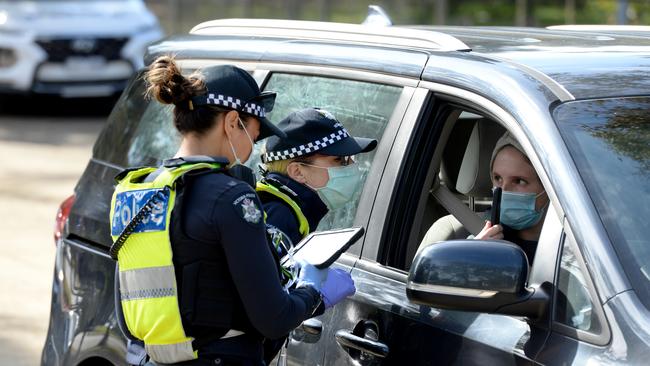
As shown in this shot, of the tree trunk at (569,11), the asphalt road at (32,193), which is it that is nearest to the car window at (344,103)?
the asphalt road at (32,193)

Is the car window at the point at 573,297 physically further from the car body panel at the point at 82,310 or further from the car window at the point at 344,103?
the car body panel at the point at 82,310

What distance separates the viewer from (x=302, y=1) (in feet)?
72.1

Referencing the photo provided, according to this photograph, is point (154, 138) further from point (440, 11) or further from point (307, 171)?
point (440, 11)

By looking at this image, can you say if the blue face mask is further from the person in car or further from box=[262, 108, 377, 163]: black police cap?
the person in car

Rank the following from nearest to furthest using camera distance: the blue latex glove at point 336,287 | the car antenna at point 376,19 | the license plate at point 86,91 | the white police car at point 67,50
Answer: the blue latex glove at point 336,287 < the car antenna at point 376,19 < the white police car at point 67,50 < the license plate at point 86,91

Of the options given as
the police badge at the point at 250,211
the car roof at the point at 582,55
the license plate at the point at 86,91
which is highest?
the car roof at the point at 582,55

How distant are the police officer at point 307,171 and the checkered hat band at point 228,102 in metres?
0.40

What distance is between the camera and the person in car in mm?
3459

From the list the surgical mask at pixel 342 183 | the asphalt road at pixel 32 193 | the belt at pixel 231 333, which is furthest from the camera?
the asphalt road at pixel 32 193

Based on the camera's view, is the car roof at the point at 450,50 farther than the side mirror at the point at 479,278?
Yes

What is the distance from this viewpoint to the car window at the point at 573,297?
2.75 m

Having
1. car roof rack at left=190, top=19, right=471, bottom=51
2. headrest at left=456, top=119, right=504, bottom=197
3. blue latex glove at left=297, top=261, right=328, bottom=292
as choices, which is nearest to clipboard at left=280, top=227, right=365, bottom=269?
blue latex glove at left=297, top=261, right=328, bottom=292

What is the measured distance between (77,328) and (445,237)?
147 centimetres

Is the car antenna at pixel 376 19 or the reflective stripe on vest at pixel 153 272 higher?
the car antenna at pixel 376 19
